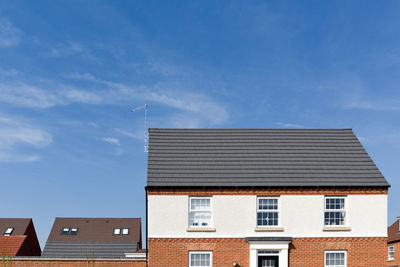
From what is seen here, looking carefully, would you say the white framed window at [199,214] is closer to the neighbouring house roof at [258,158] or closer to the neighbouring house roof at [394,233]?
the neighbouring house roof at [258,158]

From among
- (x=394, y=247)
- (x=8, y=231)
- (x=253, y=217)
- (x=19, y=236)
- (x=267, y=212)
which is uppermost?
(x=267, y=212)

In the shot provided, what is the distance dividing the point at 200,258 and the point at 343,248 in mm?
7125

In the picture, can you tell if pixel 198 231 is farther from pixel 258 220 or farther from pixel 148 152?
pixel 148 152

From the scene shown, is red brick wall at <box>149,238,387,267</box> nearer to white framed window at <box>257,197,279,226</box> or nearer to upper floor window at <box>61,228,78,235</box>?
white framed window at <box>257,197,279,226</box>

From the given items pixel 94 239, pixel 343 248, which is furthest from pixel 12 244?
pixel 343 248

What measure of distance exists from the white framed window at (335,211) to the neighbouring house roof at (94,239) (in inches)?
1105

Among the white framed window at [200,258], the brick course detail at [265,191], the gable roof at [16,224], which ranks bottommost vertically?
the white framed window at [200,258]

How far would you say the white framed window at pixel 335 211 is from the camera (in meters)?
24.9

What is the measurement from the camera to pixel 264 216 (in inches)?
971

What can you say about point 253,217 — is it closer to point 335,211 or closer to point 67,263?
point 335,211

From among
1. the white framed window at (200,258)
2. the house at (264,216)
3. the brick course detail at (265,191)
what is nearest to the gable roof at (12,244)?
the house at (264,216)

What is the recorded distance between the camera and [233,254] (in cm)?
2419

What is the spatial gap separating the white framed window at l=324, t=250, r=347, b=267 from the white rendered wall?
854mm

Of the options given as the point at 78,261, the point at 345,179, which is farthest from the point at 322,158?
the point at 78,261
